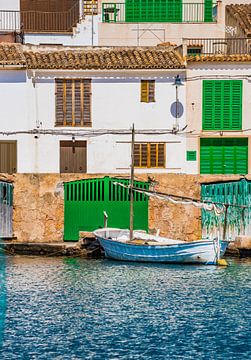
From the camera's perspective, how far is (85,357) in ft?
119

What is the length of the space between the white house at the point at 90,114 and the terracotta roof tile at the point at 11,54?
0.05 meters

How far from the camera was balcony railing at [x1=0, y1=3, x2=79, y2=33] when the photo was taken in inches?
2771

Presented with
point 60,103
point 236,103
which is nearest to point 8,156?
point 60,103

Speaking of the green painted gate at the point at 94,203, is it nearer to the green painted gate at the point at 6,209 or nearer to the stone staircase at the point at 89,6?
the green painted gate at the point at 6,209

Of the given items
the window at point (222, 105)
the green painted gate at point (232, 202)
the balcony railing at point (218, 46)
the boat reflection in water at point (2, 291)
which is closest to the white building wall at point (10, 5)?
the balcony railing at point (218, 46)

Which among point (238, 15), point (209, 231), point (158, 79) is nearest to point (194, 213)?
point (209, 231)

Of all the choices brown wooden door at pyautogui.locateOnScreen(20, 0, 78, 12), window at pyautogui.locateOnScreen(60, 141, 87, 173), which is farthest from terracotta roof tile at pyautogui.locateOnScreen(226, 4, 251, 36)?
window at pyautogui.locateOnScreen(60, 141, 87, 173)

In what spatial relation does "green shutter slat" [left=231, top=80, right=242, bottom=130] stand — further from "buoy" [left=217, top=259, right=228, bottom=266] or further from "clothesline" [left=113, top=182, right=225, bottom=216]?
"buoy" [left=217, top=259, right=228, bottom=266]

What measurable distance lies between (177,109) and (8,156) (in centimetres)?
807

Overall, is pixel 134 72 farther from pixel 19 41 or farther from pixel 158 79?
pixel 19 41

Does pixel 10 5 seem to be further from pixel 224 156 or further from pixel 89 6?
pixel 224 156

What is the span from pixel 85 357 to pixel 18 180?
23.8m

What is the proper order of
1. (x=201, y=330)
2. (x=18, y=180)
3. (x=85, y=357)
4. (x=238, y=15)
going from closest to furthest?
(x=85, y=357), (x=201, y=330), (x=18, y=180), (x=238, y=15)

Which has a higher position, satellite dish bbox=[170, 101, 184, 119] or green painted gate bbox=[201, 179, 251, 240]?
satellite dish bbox=[170, 101, 184, 119]
